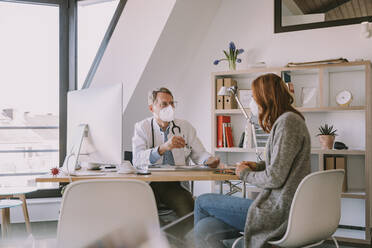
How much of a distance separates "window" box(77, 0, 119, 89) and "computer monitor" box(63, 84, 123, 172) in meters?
1.93

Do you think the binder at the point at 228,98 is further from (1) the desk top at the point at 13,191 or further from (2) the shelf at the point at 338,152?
(1) the desk top at the point at 13,191

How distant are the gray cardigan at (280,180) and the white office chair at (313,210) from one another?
6cm

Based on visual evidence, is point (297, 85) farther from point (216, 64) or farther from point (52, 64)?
point (52, 64)

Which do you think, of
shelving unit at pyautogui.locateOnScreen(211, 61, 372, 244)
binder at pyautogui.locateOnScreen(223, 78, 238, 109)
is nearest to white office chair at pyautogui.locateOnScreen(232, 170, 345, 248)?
shelving unit at pyautogui.locateOnScreen(211, 61, 372, 244)

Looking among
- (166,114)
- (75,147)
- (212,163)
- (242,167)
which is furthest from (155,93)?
(242,167)

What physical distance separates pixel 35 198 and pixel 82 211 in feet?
9.55

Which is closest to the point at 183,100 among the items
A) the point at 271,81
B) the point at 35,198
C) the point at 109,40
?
the point at 109,40

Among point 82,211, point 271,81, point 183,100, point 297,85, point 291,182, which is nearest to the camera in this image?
point 82,211

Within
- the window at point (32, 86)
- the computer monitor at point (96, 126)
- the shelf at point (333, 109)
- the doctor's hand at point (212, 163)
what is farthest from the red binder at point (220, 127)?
the computer monitor at point (96, 126)

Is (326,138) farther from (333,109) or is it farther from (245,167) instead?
(245,167)

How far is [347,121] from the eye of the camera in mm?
3713

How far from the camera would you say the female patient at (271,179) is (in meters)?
1.70

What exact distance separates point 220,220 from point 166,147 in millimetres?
655

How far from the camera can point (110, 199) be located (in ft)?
4.56
